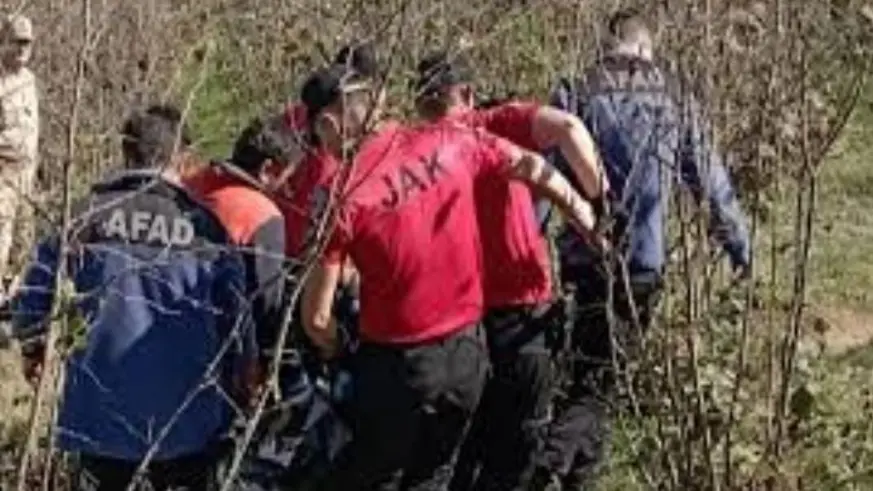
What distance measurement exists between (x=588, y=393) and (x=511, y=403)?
57cm

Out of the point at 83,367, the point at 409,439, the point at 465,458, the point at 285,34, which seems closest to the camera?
the point at 83,367

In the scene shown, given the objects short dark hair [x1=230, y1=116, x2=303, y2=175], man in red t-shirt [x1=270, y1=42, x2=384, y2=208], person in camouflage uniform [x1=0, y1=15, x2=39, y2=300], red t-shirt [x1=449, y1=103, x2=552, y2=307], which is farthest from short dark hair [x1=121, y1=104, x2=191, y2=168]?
red t-shirt [x1=449, y1=103, x2=552, y2=307]

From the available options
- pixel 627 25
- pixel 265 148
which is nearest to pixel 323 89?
pixel 265 148

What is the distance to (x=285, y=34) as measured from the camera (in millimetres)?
10523

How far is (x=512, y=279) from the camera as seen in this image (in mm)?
6871

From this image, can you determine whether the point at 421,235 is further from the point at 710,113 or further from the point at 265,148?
the point at 710,113

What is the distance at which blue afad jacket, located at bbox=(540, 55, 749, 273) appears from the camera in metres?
5.93

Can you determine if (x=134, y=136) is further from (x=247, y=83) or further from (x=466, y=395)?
(x=247, y=83)

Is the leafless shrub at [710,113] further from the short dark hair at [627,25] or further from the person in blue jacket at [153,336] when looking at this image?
the person in blue jacket at [153,336]

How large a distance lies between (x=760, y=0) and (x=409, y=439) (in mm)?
1709

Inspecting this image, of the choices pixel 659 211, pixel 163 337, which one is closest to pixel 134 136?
pixel 163 337

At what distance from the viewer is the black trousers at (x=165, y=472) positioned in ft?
19.5

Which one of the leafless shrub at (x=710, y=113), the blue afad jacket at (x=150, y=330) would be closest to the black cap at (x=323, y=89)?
the leafless shrub at (x=710, y=113)

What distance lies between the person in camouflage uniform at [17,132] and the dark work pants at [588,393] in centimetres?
184
